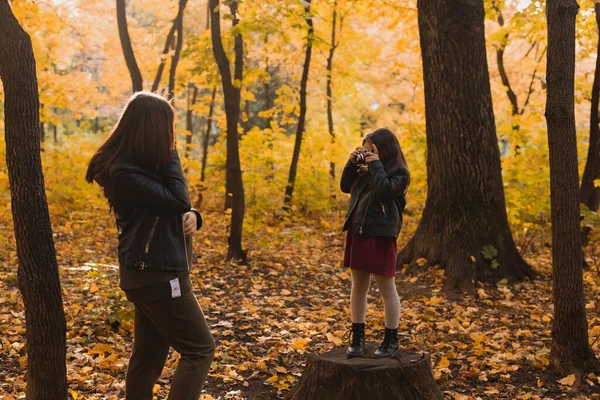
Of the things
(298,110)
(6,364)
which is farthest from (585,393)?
(298,110)

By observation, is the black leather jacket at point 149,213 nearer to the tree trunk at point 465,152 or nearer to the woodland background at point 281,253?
the woodland background at point 281,253

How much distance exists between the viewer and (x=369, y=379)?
3990 millimetres

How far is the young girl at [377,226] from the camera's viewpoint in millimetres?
4258

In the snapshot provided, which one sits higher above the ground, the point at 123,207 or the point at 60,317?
the point at 123,207

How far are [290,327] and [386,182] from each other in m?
2.83

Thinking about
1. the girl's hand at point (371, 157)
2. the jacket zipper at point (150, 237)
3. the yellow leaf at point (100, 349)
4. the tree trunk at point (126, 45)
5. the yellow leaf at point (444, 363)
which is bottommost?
the yellow leaf at point (444, 363)

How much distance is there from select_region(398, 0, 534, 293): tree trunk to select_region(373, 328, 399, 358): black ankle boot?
4136mm

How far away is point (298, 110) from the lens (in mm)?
14766

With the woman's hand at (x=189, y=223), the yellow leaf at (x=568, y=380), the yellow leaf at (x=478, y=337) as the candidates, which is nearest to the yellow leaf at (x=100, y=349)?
the woman's hand at (x=189, y=223)

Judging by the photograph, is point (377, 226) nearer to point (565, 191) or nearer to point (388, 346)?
point (388, 346)

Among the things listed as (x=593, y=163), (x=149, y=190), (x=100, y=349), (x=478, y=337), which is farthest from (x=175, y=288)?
(x=593, y=163)

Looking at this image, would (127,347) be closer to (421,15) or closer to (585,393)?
(585,393)

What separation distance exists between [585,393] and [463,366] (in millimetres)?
1055

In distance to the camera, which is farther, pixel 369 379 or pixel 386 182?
pixel 386 182
